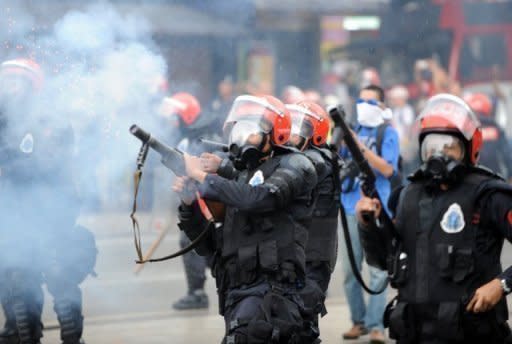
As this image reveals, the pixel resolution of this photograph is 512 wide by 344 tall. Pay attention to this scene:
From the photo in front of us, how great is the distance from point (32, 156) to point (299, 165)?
85.2 inches

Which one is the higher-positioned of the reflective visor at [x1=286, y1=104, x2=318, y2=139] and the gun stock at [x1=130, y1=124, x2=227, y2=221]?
the reflective visor at [x1=286, y1=104, x2=318, y2=139]

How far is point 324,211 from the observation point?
7.05 m

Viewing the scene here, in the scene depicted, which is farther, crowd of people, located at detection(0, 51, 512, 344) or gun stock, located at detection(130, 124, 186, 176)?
gun stock, located at detection(130, 124, 186, 176)

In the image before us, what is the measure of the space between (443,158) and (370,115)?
326 cm

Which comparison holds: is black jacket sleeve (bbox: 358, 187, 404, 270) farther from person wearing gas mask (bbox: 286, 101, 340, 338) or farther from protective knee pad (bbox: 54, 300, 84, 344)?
protective knee pad (bbox: 54, 300, 84, 344)

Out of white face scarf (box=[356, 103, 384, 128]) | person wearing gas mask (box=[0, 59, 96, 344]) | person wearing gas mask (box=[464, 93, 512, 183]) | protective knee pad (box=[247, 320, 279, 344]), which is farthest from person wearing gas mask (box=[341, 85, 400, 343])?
person wearing gas mask (box=[464, 93, 512, 183])

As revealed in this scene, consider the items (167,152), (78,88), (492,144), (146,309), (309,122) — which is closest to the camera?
(167,152)

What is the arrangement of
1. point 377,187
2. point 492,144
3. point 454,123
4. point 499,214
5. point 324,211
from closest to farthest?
point 499,214
point 454,123
point 324,211
point 377,187
point 492,144

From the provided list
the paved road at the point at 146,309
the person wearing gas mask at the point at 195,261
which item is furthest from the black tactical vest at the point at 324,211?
the person wearing gas mask at the point at 195,261

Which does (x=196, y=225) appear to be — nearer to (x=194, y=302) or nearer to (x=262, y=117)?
(x=262, y=117)

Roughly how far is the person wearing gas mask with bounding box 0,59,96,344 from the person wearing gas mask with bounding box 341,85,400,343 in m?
1.95

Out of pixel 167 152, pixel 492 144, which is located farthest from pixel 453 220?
pixel 492 144

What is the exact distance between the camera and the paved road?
842 centimetres

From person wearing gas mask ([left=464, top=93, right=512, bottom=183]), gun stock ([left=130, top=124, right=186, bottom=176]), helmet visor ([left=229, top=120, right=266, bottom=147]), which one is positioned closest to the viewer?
gun stock ([left=130, top=124, right=186, bottom=176])
